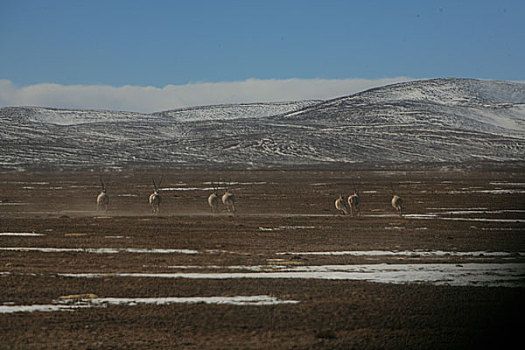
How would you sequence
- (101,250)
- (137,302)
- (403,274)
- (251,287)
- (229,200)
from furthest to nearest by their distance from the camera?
1. (229,200)
2. (101,250)
3. (403,274)
4. (251,287)
5. (137,302)

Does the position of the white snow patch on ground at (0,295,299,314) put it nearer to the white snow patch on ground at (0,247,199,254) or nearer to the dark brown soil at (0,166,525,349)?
the dark brown soil at (0,166,525,349)

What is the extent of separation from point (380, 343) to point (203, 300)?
12.4 ft

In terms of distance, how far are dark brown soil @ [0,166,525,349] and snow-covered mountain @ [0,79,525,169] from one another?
256 ft

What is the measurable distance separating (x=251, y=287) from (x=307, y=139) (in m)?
118

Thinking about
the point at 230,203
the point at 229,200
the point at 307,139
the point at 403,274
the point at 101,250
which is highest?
the point at 403,274

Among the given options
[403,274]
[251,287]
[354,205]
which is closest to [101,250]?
[251,287]

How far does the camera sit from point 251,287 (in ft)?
47.1

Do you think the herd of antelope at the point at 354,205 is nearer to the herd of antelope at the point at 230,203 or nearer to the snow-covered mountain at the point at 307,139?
the herd of antelope at the point at 230,203

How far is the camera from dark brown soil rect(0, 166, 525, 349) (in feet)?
35.8

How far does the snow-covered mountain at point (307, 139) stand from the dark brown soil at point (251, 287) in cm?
7792

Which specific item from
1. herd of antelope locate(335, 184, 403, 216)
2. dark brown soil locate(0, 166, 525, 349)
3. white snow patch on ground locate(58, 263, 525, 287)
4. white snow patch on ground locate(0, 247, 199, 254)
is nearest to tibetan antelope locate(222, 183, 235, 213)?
dark brown soil locate(0, 166, 525, 349)

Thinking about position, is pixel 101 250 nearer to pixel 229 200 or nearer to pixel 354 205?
pixel 229 200

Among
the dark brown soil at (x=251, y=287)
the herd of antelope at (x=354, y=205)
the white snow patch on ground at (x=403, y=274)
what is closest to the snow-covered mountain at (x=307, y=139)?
the herd of antelope at (x=354, y=205)

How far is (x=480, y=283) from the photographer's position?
576 inches
